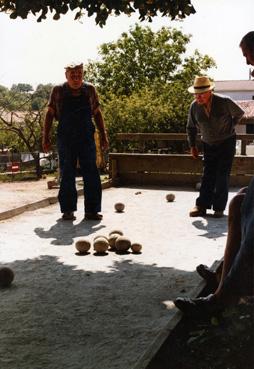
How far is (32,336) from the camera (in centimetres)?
355

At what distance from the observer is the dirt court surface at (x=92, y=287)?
3.34 meters

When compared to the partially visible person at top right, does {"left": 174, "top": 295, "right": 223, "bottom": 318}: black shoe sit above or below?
below

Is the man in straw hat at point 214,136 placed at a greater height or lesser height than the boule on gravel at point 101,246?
greater

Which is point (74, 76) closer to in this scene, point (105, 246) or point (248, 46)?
point (105, 246)

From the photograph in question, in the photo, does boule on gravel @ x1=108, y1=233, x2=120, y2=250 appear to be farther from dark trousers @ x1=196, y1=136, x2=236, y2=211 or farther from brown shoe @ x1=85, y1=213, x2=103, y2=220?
dark trousers @ x1=196, y1=136, x2=236, y2=211

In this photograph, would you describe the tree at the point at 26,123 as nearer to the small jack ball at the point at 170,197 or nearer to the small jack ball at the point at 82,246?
the small jack ball at the point at 170,197

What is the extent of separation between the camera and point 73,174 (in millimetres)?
7770

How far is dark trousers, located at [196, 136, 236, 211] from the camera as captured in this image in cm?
764

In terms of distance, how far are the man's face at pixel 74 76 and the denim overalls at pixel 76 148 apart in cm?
15

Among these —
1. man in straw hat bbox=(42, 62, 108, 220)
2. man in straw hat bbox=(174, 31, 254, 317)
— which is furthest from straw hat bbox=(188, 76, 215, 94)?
man in straw hat bbox=(174, 31, 254, 317)

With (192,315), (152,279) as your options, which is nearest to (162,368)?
(192,315)

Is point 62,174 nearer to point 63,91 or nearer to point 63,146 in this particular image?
point 63,146

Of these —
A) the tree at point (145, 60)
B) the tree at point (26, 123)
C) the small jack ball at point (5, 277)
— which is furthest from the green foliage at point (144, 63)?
the small jack ball at point (5, 277)

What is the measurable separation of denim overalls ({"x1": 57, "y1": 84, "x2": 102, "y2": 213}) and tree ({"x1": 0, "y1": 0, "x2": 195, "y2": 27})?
1319 millimetres
